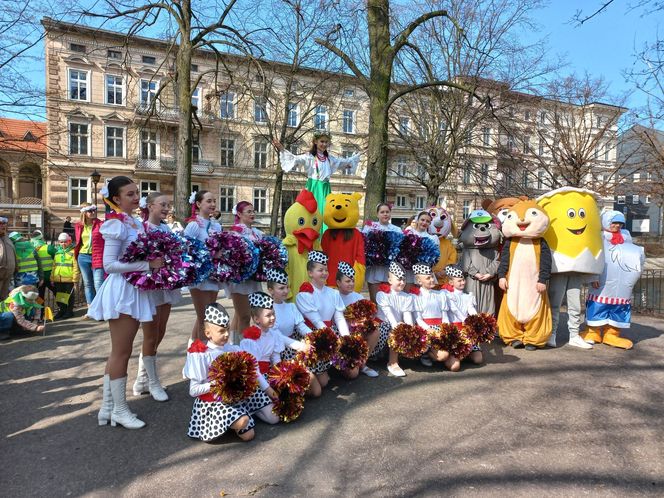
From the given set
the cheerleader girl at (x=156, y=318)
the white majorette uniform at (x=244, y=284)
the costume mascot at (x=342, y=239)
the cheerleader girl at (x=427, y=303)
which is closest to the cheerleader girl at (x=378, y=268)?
the costume mascot at (x=342, y=239)

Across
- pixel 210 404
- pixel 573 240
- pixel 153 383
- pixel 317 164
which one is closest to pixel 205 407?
pixel 210 404

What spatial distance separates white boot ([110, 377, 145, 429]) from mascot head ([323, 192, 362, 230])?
114 inches

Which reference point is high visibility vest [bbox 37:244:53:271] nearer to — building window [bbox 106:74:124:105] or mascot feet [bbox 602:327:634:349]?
mascot feet [bbox 602:327:634:349]

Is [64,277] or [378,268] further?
[64,277]

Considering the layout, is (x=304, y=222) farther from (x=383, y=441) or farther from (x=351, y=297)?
(x=383, y=441)

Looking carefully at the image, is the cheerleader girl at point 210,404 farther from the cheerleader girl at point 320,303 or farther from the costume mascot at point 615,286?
the costume mascot at point 615,286

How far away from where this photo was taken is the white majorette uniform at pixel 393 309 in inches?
199

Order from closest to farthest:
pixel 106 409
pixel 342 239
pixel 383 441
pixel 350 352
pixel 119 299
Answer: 1. pixel 383 441
2. pixel 119 299
3. pixel 106 409
4. pixel 350 352
5. pixel 342 239

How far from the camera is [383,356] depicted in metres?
5.44

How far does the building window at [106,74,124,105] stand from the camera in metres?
30.0

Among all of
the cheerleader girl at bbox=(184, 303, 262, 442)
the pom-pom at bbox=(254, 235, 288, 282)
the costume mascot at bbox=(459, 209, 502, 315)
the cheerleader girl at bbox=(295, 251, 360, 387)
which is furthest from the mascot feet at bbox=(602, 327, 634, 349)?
the cheerleader girl at bbox=(184, 303, 262, 442)

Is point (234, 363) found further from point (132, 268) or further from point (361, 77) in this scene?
point (361, 77)

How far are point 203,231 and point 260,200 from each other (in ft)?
99.6

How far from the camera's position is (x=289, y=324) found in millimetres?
4395
